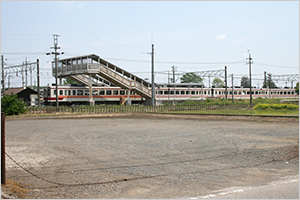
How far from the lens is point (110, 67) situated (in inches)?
1692

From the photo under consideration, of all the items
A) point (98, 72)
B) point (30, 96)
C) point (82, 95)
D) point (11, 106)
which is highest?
point (98, 72)

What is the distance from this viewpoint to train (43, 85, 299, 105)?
43.4 meters

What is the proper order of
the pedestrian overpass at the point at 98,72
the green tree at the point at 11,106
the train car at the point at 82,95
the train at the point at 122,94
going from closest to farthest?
the green tree at the point at 11,106
the pedestrian overpass at the point at 98,72
the train car at the point at 82,95
the train at the point at 122,94

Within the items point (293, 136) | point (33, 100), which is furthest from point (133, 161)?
point (33, 100)

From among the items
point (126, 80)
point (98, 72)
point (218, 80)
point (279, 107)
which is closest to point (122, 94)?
point (126, 80)

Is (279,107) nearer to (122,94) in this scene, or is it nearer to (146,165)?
(122,94)

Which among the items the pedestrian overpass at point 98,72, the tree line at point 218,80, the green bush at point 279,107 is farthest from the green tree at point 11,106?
the tree line at point 218,80

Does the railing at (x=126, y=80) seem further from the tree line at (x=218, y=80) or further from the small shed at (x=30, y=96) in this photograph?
the tree line at (x=218, y=80)

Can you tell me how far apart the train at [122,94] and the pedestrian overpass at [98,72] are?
2.04 metres

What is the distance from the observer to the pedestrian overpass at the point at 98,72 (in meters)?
39.9

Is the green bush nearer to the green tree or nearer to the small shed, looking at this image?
the green tree

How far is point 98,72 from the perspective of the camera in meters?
39.2

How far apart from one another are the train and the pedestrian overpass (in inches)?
80.2

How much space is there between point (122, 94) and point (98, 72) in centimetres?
1064
